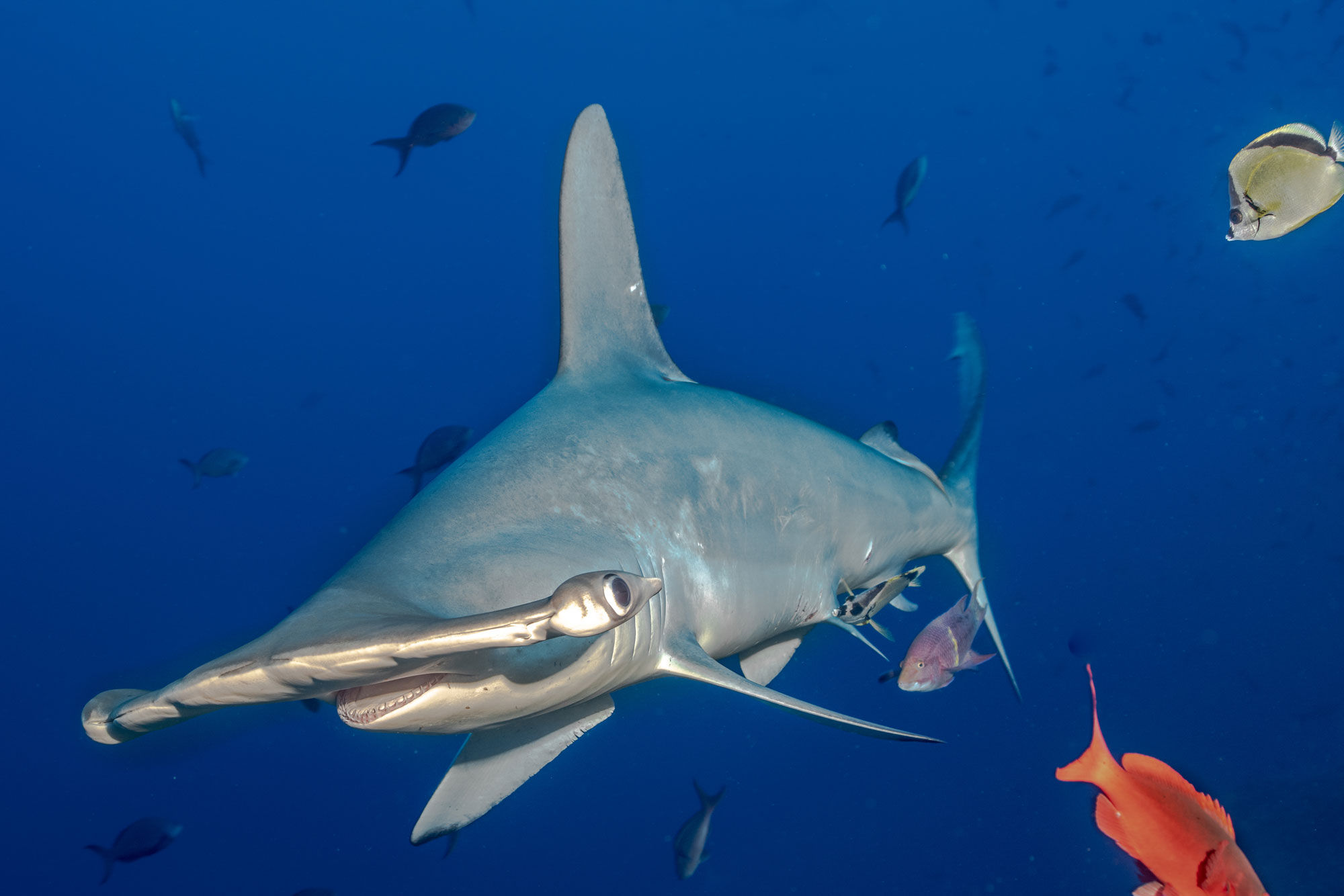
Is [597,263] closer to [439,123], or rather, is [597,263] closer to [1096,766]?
[1096,766]

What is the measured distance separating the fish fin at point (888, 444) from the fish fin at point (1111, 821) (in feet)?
5.32

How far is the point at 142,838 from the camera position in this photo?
16.1ft

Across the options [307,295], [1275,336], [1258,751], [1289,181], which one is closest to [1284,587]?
[1275,336]

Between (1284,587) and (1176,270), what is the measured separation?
12.1 meters

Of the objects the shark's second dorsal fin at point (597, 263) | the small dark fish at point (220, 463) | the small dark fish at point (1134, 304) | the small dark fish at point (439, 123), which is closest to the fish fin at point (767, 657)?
the shark's second dorsal fin at point (597, 263)

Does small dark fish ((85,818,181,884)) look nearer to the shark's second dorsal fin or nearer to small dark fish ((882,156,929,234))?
the shark's second dorsal fin

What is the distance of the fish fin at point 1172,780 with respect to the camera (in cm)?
170

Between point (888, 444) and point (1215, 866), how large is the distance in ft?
6.26

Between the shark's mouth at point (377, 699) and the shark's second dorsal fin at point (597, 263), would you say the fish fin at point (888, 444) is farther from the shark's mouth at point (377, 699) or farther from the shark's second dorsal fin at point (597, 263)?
the shark's mouth at point (377, 699)

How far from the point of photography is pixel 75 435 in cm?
1439

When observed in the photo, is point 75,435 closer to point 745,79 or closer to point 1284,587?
point 745,79

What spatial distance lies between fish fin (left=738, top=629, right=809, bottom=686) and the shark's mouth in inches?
69.9

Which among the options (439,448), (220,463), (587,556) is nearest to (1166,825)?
(587,556)

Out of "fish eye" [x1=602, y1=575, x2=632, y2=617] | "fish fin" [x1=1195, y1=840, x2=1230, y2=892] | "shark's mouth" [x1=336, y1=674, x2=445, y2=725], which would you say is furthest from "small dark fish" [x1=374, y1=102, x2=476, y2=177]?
"fish fin" [x1=1195, y1=840, x2=1230, y2=892]
